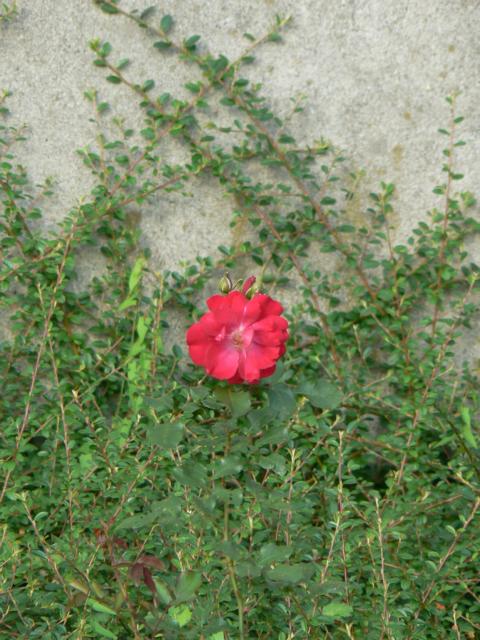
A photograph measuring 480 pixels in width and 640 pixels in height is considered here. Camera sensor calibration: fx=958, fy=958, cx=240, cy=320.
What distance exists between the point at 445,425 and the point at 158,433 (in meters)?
1.71

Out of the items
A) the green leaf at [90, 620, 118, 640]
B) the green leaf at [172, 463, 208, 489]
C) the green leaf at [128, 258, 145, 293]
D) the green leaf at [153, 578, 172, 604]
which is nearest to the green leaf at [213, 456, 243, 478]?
the green leaf at [172, 463, 208, 489]

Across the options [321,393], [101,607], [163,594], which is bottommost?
[101,607]

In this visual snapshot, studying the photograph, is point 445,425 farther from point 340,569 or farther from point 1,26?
point 1,26

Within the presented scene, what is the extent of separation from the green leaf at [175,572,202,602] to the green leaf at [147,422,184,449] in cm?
26

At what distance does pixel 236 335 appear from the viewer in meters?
1.73

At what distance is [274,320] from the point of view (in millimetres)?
1744

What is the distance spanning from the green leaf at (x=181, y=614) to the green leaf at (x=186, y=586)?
0.05m

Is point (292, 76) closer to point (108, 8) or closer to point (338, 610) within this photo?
point (108, 8)

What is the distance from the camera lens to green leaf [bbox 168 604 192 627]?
5.73ft

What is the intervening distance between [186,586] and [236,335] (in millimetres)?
459

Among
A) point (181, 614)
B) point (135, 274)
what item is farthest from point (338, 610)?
point (135, 274)

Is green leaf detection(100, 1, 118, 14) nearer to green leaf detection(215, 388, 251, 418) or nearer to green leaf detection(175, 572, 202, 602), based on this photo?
green leaf detection(215, 388, 251, 418)

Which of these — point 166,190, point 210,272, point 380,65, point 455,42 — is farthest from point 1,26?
point 455,42

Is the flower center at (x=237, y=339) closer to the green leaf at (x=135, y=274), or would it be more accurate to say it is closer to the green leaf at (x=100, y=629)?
the green leaf at (x=100, y=629)
